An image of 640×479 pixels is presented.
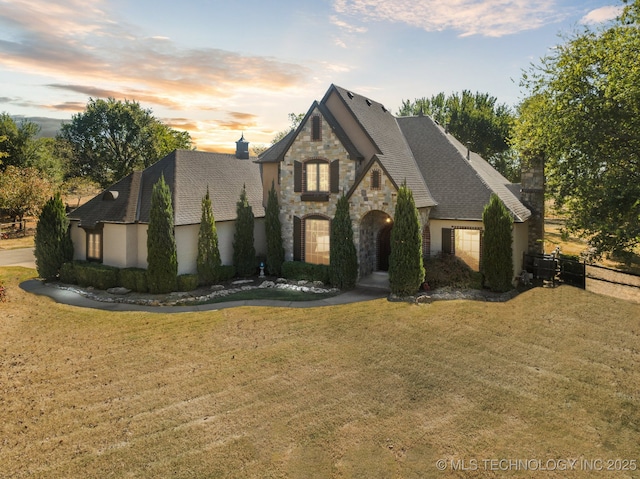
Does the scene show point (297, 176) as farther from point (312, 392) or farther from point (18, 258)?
point (18, 258)

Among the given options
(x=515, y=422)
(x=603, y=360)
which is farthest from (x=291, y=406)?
(x=603, y=360)

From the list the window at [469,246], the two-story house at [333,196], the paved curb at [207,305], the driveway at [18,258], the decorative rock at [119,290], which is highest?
the two-story house at [333,196]

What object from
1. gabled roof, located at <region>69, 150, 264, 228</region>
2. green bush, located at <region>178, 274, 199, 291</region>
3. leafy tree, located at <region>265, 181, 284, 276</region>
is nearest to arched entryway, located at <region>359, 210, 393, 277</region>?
leafy tree, located at <region>265, 181, 284, 276</region>

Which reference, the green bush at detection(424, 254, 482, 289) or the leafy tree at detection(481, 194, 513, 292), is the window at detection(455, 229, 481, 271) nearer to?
the green bush at detection(424, 254, 482, 289)

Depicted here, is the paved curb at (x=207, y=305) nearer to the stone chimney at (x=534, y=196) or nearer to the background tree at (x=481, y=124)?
the stone chimney at (x=534, y=196)

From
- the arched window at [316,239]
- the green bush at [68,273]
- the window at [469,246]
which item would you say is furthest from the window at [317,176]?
the green bush at [68,273]

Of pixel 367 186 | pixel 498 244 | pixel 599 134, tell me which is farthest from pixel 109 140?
pixel 599 134
